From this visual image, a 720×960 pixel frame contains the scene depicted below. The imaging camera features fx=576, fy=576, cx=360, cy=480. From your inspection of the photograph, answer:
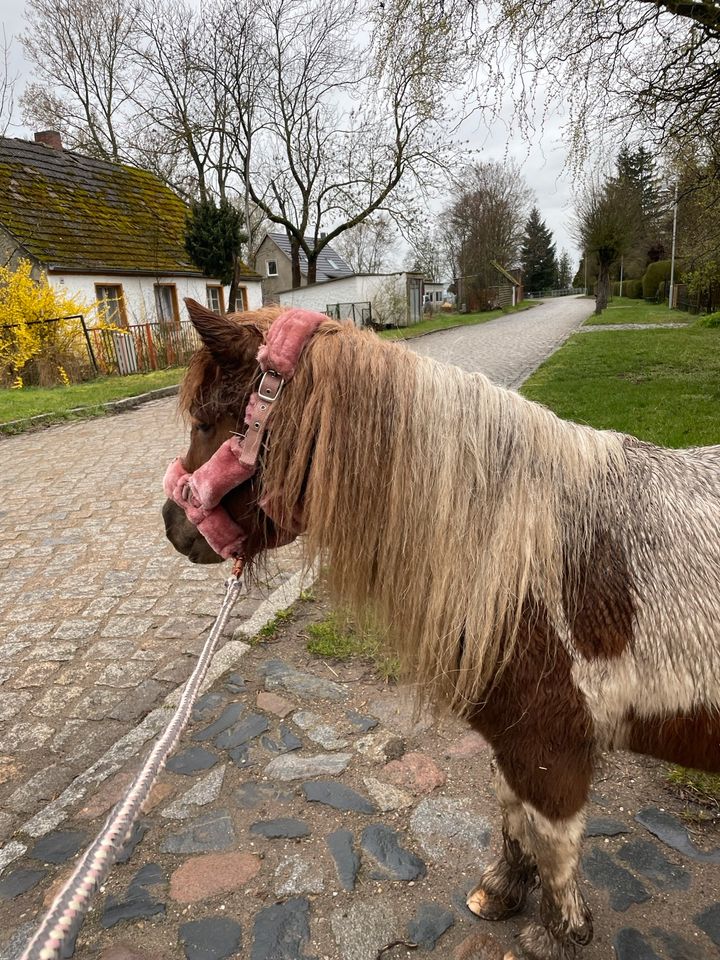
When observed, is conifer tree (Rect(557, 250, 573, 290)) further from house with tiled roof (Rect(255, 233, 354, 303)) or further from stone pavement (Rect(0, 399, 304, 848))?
stone pavement (Rect(0, 399, 304, 848))

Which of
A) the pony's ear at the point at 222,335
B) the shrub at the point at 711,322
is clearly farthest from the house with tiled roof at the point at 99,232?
the shrub at the point at 711,322

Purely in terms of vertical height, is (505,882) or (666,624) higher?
(666,624)

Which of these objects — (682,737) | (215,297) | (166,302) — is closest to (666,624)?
(682,737)

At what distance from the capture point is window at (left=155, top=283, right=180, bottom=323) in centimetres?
2112

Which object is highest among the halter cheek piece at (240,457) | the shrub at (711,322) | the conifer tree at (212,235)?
the conifer tree at (212,235)

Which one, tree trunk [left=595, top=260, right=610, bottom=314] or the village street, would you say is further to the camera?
tree trunk [left=595, top=260, right=610, bottom=314]

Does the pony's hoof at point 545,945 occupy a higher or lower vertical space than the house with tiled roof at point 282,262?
lower

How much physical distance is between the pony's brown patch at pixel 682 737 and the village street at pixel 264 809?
63cm

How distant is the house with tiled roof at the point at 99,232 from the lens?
1756 centimetres

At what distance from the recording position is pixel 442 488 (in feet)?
4.45

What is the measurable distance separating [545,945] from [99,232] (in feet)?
74.6

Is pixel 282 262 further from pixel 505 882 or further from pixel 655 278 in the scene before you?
pixel 505 882

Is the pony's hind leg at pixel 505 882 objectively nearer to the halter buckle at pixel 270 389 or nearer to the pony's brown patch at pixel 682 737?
the pony's brown patch at pixel 682 737

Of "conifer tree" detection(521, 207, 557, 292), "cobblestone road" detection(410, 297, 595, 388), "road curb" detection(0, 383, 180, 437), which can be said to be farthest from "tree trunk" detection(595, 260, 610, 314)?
"conifer tree" detection(521, 207, 557, 292)
